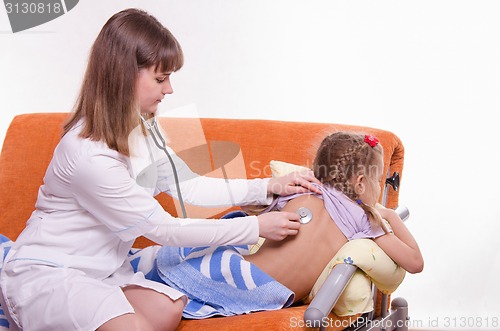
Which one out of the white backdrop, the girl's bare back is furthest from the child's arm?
the white backdrop

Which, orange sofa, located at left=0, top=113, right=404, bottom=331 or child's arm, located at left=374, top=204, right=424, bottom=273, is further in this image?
orange sofa, located at left=0, top=113, right=404, bottom=331

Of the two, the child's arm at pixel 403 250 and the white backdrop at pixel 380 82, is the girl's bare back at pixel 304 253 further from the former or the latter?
the white backdrop at pixel 380 82

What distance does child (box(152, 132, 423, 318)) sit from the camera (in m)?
1.74

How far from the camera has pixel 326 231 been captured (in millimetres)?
1818

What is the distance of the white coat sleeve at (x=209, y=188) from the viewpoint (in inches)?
77.6

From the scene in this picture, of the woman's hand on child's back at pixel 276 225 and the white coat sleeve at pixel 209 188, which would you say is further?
the white coat sleeve at pixel 209 188

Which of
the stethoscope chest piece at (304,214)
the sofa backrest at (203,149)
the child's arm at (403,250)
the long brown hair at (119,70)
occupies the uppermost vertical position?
the long brown hair at (119,70)

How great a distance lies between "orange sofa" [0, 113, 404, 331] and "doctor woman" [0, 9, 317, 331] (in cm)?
38

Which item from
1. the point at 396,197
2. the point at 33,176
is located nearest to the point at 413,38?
the point at 396,197

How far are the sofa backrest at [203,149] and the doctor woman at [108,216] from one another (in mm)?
389

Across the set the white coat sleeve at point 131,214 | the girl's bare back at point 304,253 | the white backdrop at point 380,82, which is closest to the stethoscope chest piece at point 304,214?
the girl's bare back at point 304,253

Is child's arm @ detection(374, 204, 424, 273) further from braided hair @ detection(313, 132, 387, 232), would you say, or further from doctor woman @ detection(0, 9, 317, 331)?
doctor woman @ detection(0, 9, 317, 331)

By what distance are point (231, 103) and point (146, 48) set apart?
Result: 1.25 meters

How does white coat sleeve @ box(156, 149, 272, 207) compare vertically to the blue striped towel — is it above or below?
above
